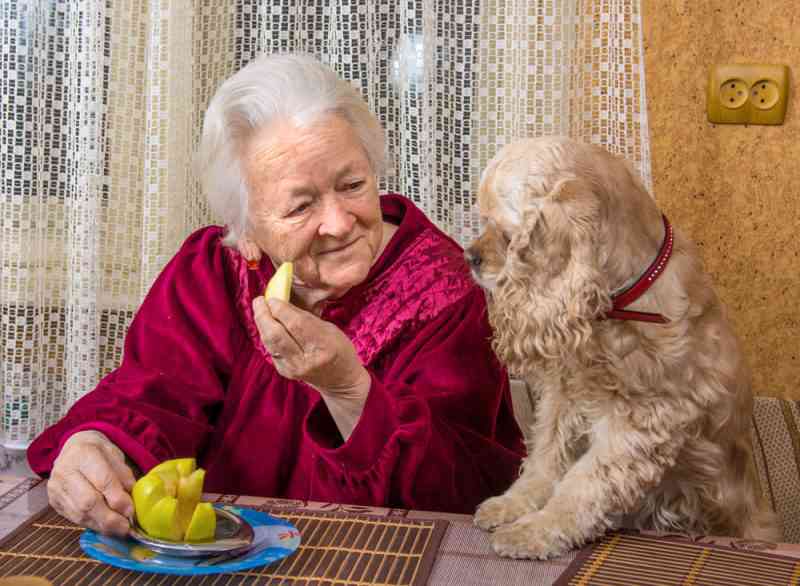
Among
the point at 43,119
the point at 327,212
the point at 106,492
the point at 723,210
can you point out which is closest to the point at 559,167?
the point at 327,212

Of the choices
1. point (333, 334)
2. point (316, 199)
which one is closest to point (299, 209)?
point (316, 199)

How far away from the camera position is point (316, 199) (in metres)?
1.63

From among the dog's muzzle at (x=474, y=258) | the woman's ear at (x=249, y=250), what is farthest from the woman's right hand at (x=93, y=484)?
the dog's muzzle at (x=474, y=258)

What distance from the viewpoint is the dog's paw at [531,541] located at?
1215mm

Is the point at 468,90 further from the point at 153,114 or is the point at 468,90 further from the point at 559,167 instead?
the point at 559,167

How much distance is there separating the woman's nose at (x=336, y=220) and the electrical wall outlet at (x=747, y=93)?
0.95m

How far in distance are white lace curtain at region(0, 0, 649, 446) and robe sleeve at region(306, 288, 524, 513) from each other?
1.54 ft

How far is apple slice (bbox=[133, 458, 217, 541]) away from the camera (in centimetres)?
119

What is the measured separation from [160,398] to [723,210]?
127 centimetres

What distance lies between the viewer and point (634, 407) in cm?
133

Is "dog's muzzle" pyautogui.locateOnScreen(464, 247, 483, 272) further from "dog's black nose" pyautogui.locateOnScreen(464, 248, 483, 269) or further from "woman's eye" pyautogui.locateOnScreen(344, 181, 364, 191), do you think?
"woman's eye" pyautogui.locateOnScreen(344, 181, 364, 191)

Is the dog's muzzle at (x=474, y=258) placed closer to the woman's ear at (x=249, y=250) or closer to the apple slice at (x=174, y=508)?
the apple slice at (x=174, y=508)

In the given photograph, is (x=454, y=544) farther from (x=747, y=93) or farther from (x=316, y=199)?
(x=747, y=93)

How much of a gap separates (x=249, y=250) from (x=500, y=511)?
0.69 meters
